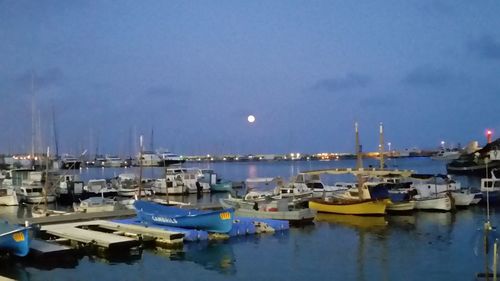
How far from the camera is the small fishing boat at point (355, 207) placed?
37438 mm

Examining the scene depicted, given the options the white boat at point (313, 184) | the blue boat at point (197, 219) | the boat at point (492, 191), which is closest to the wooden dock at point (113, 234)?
the blue boat at point (197, 219)

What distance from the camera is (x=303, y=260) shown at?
2409 cm

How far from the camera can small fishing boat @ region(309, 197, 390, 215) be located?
3744 cm

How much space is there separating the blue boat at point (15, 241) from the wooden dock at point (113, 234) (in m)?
3.28

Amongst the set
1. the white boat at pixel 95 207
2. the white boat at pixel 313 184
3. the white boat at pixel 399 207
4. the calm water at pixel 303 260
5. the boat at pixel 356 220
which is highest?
the white boat at pixel 313 184

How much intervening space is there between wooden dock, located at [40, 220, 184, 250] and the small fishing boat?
14819mm

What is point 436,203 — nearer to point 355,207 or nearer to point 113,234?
point 355,207

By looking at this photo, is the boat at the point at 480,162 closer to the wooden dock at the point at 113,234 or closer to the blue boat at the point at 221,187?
the blue boat at the point at 221,187

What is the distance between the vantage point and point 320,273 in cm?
2172

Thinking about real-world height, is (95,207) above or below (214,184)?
below

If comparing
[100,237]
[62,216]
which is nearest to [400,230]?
[100,237]

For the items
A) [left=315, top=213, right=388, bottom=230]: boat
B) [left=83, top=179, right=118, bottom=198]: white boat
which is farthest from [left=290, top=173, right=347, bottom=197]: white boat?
[left=83, top=179, right=118, bottom=198]: white boat

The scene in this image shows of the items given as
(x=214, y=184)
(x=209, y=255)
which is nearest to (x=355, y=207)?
(x=209, y=255)

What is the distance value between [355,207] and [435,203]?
22.7 feet
